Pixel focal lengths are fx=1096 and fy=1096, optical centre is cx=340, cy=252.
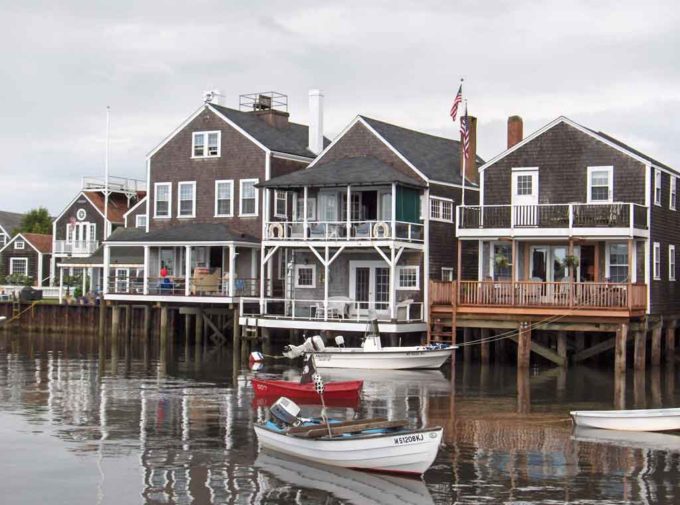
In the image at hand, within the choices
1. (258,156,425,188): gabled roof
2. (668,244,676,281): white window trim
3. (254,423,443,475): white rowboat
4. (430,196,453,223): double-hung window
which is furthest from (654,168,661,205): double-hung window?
(254,423,443,475): white rowboat

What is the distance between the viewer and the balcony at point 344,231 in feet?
152

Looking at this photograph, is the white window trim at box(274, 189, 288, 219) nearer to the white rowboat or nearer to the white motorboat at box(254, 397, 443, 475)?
the white motorboat at box(254, 397, 443, 475)

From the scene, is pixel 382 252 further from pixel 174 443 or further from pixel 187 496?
pixel 187 496

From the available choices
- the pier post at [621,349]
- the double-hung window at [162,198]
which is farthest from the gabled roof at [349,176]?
the pier post at [621,349]

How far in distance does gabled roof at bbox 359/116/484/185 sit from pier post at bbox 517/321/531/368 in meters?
9.35

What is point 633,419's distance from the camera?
91.5ft

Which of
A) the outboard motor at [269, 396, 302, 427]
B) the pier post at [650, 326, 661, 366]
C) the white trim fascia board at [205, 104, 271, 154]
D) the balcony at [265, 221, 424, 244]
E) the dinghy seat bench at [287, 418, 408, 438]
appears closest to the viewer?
the dinghy seat bench at [287, 418, 408, 438]

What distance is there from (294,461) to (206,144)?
113ft

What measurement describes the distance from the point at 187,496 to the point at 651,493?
9030 millimetres

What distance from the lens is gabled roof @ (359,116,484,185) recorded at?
50031 millimetres

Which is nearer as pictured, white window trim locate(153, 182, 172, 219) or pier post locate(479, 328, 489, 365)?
pier post locate(479, 328, 489, 365)

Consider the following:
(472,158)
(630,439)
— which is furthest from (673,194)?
(630,439)

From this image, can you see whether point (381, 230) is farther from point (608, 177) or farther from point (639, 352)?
point (639, 352)

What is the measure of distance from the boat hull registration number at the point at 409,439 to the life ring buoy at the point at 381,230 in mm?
23906
